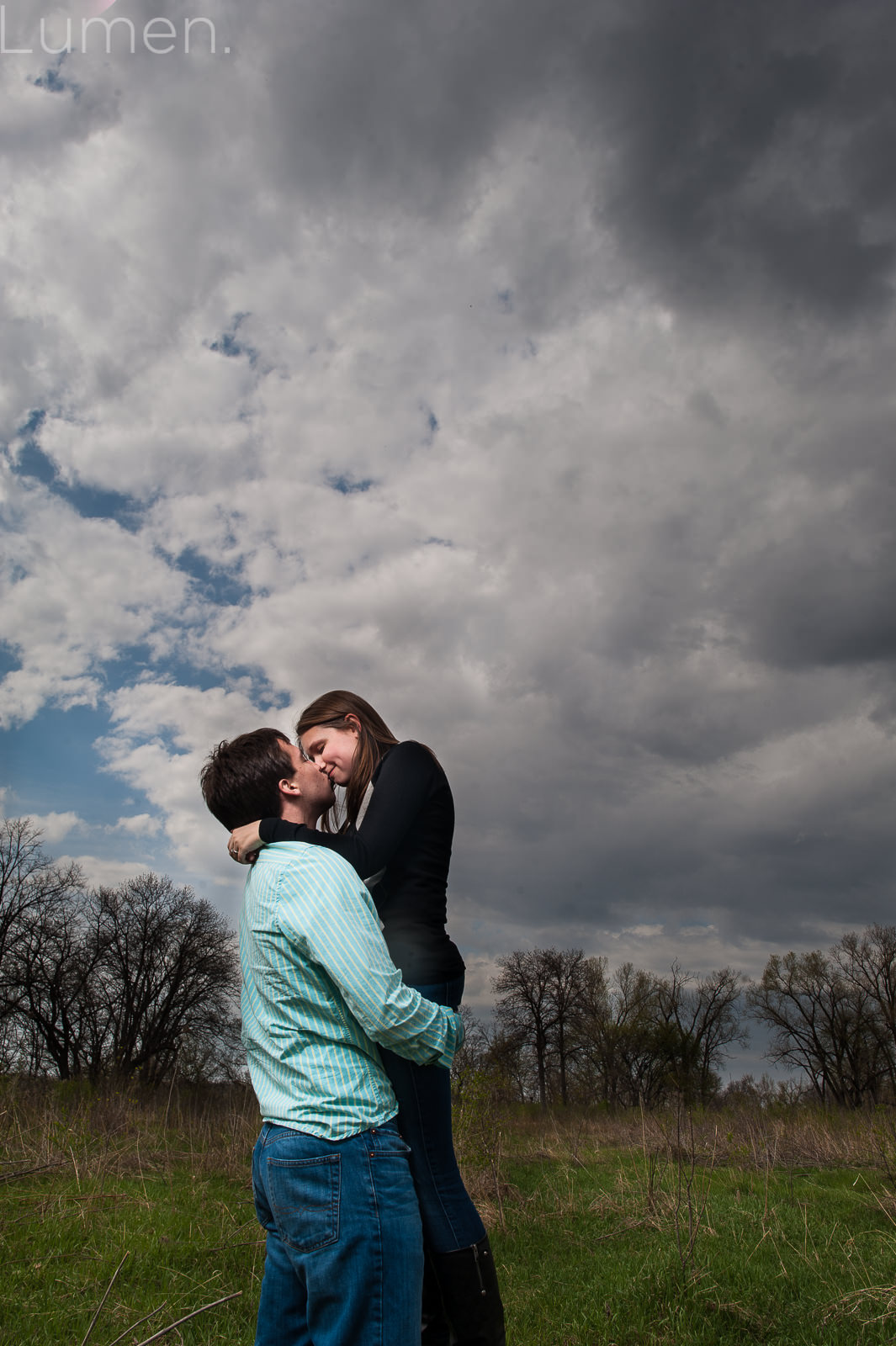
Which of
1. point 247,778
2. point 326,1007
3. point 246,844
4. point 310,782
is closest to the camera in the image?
point 326,1007

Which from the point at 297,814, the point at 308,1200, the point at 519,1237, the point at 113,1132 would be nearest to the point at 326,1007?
the point at 308,1200

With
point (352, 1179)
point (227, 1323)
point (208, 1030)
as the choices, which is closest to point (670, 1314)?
point (227, 1323)

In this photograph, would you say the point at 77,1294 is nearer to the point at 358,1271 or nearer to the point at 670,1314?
the point at 670,1314

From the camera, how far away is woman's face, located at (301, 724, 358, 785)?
7.86 ft

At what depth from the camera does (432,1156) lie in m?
1.84

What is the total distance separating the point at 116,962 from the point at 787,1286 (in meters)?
36.1

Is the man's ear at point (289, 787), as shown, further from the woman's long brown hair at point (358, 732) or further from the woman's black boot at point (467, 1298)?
the woman's black boot at point (467, 1298)

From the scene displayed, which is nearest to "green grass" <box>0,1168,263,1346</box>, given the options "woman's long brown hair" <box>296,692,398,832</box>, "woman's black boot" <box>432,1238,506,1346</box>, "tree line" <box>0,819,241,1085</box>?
"woman's black boot" <box>432,1238,506,1346</box>

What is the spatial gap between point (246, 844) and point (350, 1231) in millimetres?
794

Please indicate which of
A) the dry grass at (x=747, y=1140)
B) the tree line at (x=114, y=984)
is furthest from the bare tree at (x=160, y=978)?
the dry grass at (x=747, y=1140)

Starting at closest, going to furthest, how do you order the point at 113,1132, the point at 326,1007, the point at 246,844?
the point at 326,1007
the point at 246,844
the point at 113,1132

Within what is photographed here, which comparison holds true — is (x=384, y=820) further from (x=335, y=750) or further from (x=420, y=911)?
(x=335, y=750)

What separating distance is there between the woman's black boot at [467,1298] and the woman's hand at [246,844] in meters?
1.04

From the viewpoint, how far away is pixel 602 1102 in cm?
2802
